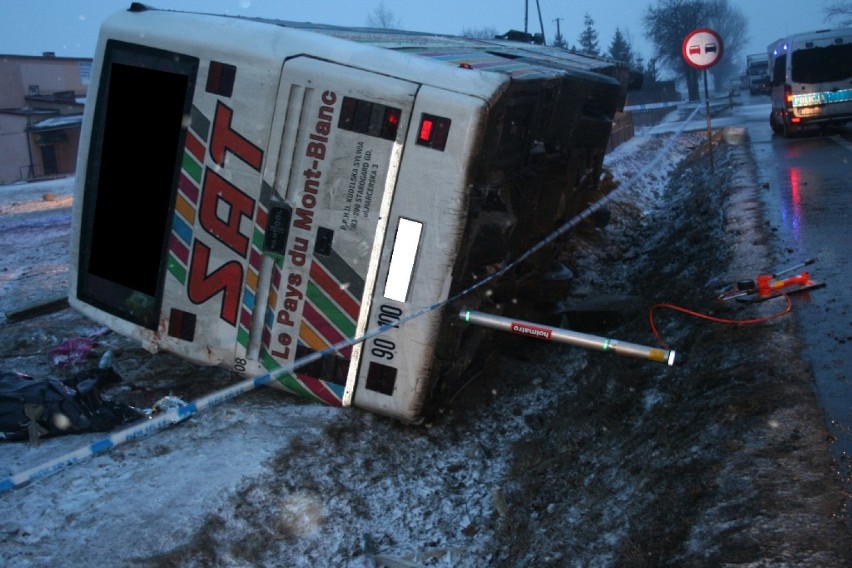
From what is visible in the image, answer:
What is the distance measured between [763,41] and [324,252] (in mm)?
190522

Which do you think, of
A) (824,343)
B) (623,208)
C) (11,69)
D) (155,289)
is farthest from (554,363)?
(11,69)

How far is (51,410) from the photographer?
15.3 feet

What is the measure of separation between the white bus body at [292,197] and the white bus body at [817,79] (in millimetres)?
11868

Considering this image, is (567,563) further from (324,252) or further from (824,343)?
(824,343)

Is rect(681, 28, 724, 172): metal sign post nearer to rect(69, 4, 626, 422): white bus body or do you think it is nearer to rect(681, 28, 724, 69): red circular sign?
rect(681, 28, 724, 69): red circular sign

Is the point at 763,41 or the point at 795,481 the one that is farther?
the point at 763,41

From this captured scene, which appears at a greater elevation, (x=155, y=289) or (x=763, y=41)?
(x=763, y=41)

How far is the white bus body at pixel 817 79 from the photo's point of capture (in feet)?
47.1

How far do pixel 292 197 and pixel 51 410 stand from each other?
1988mm

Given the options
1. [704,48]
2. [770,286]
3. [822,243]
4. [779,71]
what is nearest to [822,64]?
[779,71]

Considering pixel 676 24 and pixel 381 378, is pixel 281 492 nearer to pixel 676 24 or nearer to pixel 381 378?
pixel 381 378

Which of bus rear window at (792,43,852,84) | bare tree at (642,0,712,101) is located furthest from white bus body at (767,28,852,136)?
bare tree at (642,0,712,101)

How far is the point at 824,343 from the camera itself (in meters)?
4.78

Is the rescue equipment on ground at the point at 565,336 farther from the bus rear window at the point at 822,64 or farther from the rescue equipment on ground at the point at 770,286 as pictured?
the bus rear window at the point at 822,64
